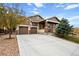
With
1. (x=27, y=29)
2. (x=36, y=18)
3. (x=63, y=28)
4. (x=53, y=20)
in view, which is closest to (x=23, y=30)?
(x=27, y=29)

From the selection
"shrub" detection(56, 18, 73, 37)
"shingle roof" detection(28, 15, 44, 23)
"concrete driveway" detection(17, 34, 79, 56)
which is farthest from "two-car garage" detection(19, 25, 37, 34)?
"shrub" detection(56, 18, 73, 37)

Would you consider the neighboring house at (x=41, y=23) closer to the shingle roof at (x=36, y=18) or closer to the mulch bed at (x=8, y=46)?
the shingle roof at (x=36, y=18)

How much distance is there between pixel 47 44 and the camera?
13.6 feet

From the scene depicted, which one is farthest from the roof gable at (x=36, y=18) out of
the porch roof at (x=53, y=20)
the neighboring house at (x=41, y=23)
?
the porch roof at (x=53, y=20)

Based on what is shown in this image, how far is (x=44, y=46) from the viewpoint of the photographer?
4102 millimetres

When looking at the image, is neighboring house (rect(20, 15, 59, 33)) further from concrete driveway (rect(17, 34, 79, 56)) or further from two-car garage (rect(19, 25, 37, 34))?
concrete driveway (rect(17, 34, 79, 56))

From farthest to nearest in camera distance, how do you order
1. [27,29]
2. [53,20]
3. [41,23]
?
[27,29], [41,23], [53,20]

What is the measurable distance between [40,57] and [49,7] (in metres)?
1.25

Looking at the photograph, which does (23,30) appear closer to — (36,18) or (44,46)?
(36,18)

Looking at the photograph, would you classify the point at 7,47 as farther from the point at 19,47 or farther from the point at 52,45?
the point at 52,45

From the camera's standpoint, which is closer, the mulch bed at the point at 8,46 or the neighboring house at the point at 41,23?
the mulch bed at the point at 8,46

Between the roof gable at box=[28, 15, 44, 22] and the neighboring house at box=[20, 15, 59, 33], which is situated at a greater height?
the roof gable at box=[28, 15, 44, 22]

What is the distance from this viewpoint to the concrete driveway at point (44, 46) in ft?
12.5

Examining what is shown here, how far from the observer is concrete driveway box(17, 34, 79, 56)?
3819 millimetres
